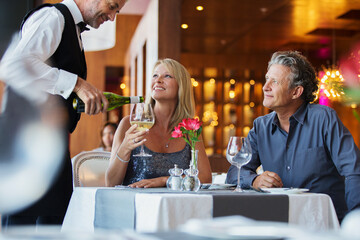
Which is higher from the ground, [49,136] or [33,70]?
[33,70]

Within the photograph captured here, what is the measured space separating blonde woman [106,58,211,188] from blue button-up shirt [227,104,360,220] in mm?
347

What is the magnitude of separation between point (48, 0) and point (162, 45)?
228 cm

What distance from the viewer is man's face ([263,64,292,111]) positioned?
2275mm

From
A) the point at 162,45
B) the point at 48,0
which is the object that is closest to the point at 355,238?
the point at 48,0

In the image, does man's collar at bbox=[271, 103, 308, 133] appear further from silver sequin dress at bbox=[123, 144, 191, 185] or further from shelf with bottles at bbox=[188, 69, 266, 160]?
shelf with bottles at bbox=[188, 69, 266, 160]

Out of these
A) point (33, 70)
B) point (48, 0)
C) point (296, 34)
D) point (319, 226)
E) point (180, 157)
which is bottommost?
point (319, 226)

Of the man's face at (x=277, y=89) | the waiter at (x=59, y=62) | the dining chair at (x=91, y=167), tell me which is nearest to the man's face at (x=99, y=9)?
the waiter at (x=59, y=62)

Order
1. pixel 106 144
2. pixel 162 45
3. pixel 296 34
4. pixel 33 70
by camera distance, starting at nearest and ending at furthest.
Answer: pixel 33 70 → pixel 106 144 → pixel 162 45 → pixel 296 34

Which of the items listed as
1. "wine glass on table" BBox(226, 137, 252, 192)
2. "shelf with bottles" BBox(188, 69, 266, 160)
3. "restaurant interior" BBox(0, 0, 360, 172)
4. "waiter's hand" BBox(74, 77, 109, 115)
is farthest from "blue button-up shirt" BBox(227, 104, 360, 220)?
"shelf with bottles" BBox(188, 69, 266, 160)

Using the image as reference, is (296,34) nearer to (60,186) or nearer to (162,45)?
(162,45)

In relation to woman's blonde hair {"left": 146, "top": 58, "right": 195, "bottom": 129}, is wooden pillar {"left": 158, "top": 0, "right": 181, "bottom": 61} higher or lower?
higher

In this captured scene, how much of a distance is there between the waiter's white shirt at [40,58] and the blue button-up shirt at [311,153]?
2.87 feet

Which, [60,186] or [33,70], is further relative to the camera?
[60,186]

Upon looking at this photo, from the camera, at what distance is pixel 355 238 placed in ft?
1.67
